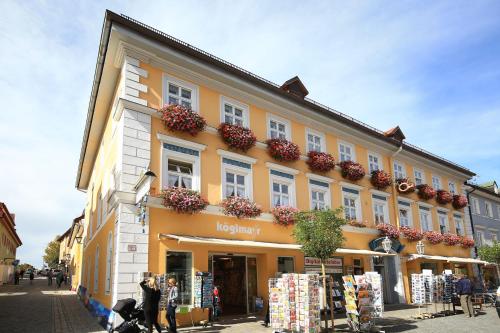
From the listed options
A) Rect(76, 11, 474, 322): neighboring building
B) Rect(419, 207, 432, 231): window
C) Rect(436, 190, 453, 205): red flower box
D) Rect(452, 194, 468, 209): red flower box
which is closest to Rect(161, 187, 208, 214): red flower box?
Rect(76, 11, 474, 322): neighboring building

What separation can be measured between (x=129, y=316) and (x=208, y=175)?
6.32 meters

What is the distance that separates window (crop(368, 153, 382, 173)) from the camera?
23125 mm

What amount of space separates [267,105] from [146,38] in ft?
20.5

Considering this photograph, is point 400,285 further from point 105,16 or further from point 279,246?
point 105,16

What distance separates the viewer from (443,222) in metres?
27.8

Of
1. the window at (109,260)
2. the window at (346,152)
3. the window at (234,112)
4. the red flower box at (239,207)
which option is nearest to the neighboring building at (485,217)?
the window at (346,152)

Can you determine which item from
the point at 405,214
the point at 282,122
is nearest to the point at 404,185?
the point at 405,214

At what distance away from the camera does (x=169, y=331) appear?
11719 millimetres

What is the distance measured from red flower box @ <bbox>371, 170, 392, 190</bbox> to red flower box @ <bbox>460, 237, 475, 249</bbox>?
9.46 metres

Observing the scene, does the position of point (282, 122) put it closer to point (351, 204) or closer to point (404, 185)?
point (351, 204)

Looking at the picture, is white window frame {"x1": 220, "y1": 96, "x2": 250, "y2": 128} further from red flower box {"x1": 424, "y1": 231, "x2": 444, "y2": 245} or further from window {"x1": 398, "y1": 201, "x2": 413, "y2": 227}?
red flower box {"x1": 424, "y1": 231, "x2": 444, "y2": 245}

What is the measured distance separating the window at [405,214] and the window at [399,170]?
1.70 m

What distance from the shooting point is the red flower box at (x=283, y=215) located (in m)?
16.7

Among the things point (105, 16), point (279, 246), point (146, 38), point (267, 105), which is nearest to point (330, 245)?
point (279, 246)
